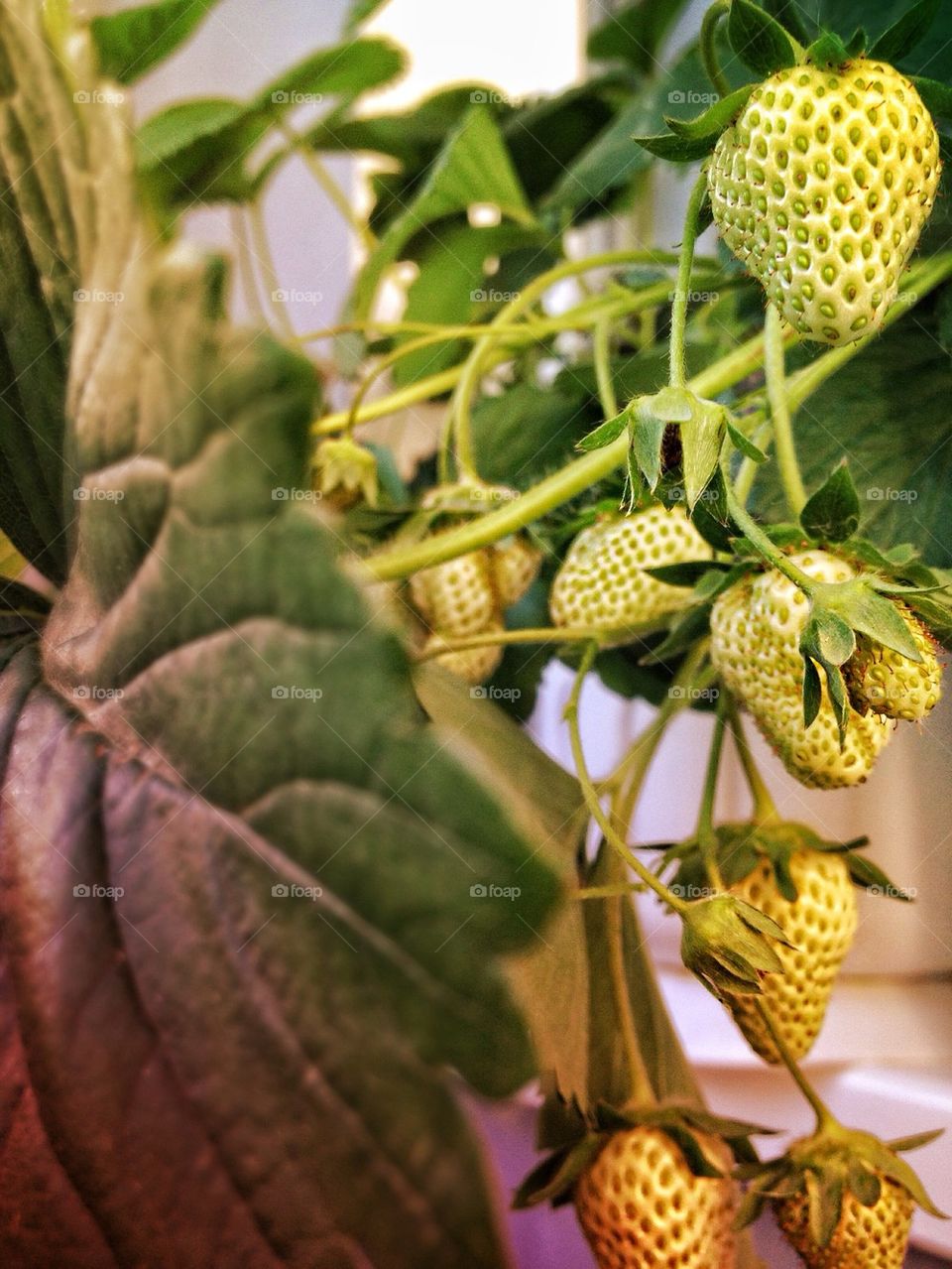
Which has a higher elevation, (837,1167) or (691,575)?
(691,575)

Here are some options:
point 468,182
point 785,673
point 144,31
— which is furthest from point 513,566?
point 144,31

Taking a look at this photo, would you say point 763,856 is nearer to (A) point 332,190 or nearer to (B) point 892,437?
(B) point 892,437

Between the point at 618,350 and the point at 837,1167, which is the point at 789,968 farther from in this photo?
the point at 618,350

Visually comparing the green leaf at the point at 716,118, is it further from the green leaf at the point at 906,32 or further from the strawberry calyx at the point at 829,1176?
the strawberry calyx at the point at 829,1176

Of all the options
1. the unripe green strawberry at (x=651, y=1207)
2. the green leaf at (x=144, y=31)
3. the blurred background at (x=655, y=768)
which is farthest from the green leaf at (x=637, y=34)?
the unripe green strawberry at (x=651, y=1207)

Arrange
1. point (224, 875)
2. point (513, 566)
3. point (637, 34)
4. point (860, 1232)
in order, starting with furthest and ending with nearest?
1. point (637, 34)
2. point (513, 566)
3. point (860, 1232)
4. point (224, 875)

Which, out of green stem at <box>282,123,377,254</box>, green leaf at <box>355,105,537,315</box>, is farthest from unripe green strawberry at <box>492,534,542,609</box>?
green stem at <box>282,123,377,254</box>

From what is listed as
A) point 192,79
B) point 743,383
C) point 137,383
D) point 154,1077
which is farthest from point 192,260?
point 192,79
